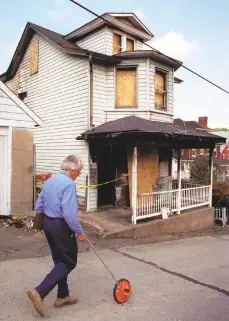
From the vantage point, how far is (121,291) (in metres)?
4.09

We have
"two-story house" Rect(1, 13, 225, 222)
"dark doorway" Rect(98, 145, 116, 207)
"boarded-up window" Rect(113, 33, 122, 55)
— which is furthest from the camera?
"boarded-up window" Rect(113, 33, 122, 55)

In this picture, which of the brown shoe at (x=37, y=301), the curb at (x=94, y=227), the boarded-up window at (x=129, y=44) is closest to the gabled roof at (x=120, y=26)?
the boarded-up window at (x=129, y=44)

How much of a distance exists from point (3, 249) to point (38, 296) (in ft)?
12.1

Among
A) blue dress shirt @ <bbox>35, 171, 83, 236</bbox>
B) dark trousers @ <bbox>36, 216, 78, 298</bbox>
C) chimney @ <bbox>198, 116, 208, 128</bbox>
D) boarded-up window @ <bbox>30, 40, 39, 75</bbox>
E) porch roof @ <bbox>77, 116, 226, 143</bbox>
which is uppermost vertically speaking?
chimney @ <bbox>198, 116, 208, 128</bbox>

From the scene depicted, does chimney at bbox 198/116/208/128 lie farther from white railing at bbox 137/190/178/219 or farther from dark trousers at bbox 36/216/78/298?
dark trousers at bbox 36/216/78/298

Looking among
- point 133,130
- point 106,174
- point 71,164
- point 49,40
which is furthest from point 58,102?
point 71,164

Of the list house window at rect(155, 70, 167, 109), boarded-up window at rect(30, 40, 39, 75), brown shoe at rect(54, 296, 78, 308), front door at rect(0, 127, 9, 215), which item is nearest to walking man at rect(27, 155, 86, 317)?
brown shoe at rect(54, 296, 78, 308)

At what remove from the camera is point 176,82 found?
16422mm

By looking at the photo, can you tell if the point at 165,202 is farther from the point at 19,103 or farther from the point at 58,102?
the point at 58,102

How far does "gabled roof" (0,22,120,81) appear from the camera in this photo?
1156 cm

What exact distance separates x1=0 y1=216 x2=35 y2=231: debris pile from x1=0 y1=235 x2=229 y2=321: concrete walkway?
286 cm

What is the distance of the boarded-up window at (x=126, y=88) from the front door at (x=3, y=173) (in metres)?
4.90

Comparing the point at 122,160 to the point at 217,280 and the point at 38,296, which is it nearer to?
the point at 217,280

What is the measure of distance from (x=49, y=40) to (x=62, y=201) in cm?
1147
